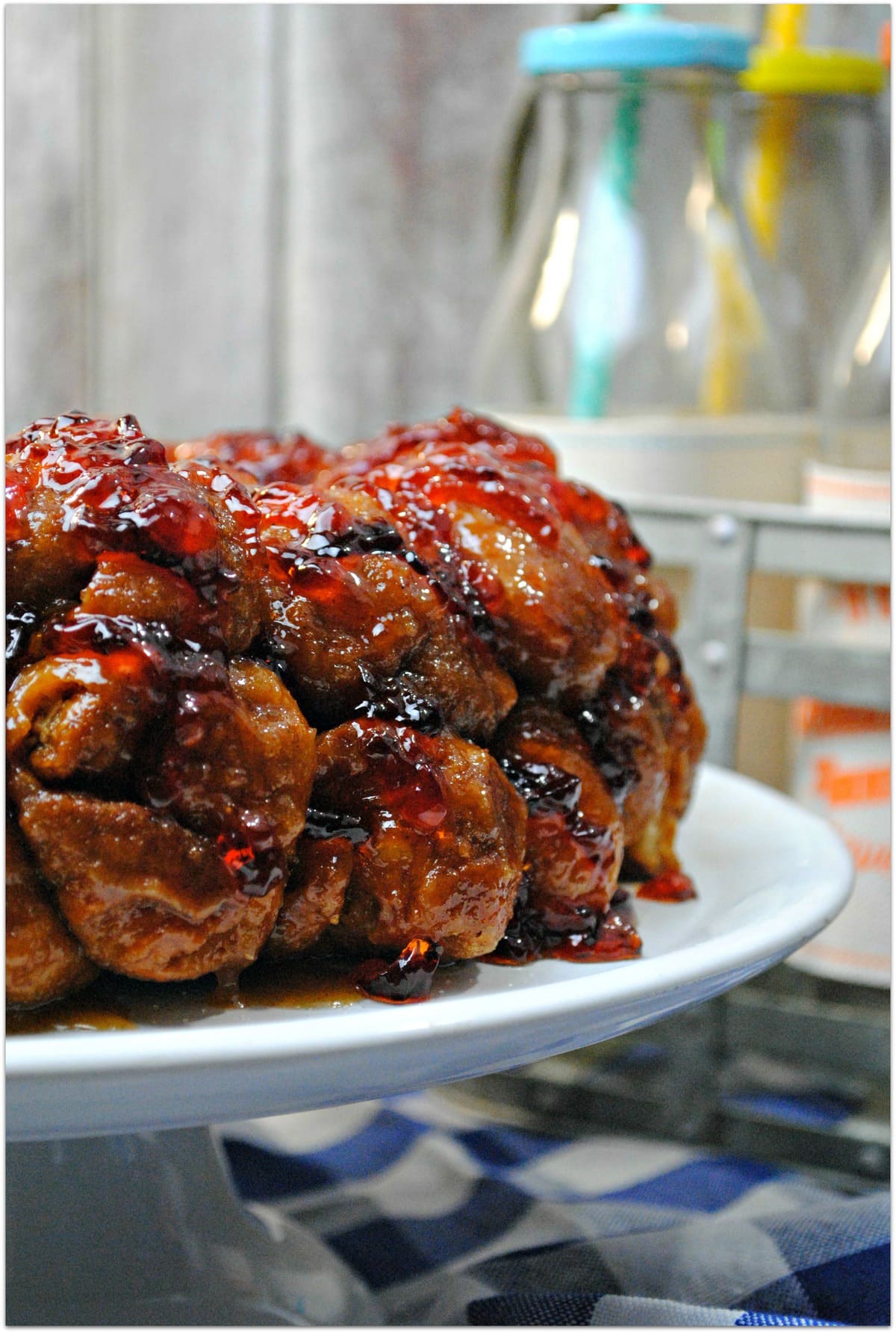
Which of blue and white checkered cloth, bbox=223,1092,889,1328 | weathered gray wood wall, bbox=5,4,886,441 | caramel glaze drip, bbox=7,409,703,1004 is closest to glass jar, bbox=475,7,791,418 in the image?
weathered gray wood wall, bbox=5,4,886,441

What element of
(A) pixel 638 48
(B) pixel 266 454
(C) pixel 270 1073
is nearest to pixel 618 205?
(A) pixel 638 48

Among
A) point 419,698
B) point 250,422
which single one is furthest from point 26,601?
point 250,422

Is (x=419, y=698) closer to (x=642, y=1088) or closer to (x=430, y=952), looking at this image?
(x=430, y=952)

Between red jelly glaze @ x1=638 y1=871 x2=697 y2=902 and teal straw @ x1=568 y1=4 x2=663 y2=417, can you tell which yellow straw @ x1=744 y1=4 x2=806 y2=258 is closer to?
teal straw @ x1=568 y1=4 x2=663 y2=417

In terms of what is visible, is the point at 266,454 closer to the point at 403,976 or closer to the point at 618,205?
the point at 403,976

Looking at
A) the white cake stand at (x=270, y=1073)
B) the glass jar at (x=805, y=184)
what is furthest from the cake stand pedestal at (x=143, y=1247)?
the glass jar at (x=805, y=184)

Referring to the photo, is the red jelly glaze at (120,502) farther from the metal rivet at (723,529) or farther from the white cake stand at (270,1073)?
the metal rivet at (723,529)

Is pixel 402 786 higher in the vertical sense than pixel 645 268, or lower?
lower
